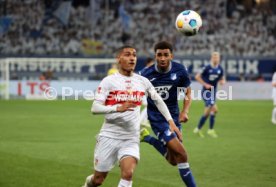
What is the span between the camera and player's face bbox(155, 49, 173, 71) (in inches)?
401

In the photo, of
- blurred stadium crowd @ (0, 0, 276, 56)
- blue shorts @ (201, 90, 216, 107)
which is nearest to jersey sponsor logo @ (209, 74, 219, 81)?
blue shorts @ (201, 90, 216, 107)

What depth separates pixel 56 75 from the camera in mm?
38844

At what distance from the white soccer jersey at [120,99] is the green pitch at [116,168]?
2448mm

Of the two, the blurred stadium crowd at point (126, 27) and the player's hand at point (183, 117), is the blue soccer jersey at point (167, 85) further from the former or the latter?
the blurred stadium crowd at point (126, 27)

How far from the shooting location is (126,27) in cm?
4300

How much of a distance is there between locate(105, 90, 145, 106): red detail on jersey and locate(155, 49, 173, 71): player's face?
1.73 meters

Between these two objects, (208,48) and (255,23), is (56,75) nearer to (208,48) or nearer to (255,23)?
(208,48)

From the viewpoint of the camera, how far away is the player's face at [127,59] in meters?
8.58

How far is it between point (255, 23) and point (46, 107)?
729 inches

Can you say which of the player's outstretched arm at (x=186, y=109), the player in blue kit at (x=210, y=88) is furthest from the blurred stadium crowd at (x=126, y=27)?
the player's outstretched arm at (x=186, y=109)

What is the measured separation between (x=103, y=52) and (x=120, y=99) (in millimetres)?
32275

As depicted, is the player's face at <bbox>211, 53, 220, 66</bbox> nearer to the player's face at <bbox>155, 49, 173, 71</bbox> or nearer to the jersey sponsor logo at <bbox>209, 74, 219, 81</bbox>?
the jersey sponsor logo at <bbox>209, 74, 219, 81</bbox>

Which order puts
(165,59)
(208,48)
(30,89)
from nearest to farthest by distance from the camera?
(165,59)
(30,89)
(208,48)

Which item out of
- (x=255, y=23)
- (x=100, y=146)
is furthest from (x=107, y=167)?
(x=255, y=23)
